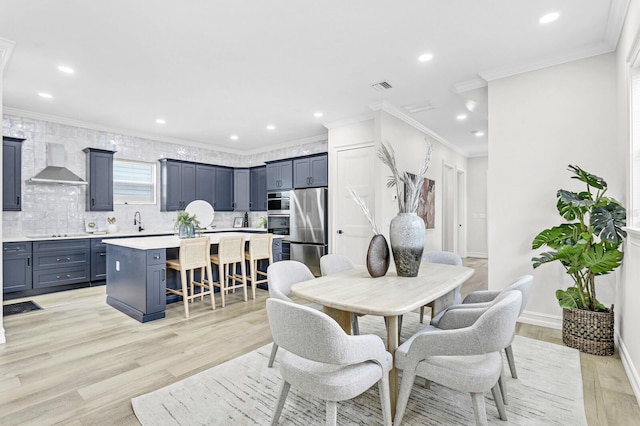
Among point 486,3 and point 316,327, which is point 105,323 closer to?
point 316,327

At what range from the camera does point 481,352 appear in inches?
56.8

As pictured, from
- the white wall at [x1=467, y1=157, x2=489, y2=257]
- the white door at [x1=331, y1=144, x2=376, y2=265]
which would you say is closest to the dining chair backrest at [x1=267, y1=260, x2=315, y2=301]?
the white door at [x1=331, y1=144, x2=376, y2=265]

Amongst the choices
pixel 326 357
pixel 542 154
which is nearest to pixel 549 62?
pixel 542 154

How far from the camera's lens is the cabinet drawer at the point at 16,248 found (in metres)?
4.42

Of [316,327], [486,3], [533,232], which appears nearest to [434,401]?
[316,327]

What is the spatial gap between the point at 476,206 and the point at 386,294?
303 inches

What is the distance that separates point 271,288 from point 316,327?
802 mm

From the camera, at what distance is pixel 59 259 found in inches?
191

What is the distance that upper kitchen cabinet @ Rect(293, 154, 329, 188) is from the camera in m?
5.83

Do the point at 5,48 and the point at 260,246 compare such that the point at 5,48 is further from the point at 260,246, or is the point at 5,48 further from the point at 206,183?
the point at 206,183

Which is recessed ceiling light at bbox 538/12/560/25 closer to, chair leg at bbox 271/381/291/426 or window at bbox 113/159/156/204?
chair leg at bbox 271/381/291/426

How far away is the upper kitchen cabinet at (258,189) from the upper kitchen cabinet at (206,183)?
891 millimetres

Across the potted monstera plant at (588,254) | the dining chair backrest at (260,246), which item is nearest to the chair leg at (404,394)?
the potted monstera plant at (588,254)

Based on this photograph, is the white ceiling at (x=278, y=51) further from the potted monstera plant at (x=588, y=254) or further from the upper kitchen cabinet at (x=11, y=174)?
the potted monstera plant at (x=588, y=254)
